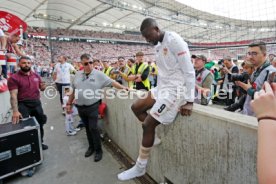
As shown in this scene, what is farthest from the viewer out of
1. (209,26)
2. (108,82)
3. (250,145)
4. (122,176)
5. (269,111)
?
(209,26)

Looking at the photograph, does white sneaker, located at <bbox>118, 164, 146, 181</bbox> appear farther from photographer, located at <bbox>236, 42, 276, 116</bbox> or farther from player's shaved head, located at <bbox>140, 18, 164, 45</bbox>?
photographer, located at <bbox>236, 42, 276, 116</bbox>

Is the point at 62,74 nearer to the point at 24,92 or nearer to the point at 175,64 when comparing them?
the point at 24,92

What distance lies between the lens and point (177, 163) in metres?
1.93

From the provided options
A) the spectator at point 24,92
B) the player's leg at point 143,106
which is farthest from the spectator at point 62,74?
the player's leg at point 143,106

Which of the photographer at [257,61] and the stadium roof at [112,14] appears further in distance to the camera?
the stadium roof at [112,14]

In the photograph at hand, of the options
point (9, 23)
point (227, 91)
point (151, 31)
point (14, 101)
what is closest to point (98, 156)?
point (14, 101)

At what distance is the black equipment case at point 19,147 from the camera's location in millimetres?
2577

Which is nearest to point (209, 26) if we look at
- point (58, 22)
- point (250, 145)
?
point (58, 22)

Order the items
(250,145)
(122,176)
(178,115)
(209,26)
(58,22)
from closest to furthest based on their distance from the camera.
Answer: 1. (250,145)
2. (178,115)
3. (122,176)
4. (209,26)
5. (58,22)

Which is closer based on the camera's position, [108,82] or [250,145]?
[250,145]

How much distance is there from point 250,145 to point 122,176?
145cm

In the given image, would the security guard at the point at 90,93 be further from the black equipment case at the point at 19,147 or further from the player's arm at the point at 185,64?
the player's arm at the point at 185,64

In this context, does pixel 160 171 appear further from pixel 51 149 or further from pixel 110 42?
pixel 110 42

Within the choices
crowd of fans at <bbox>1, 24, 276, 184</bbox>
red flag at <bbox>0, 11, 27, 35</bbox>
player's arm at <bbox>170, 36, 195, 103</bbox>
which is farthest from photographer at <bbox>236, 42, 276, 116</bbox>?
red flag at <bbox>0, 11, 27, 35</bbox>
